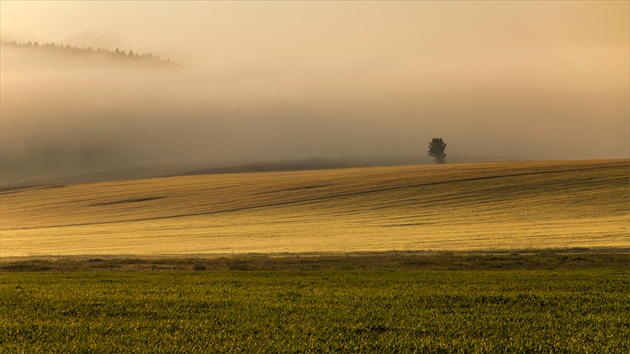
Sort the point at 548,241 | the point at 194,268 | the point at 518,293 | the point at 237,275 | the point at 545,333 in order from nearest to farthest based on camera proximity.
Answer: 1. the point at 545,333
2. the point at 518,293
3. the point at 237,275
4. the point at 194,268
5. the point at 548,241

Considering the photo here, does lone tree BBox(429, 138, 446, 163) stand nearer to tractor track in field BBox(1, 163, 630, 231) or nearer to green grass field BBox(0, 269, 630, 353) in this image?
tractor track in field BBox(1, 163, 630, 231)

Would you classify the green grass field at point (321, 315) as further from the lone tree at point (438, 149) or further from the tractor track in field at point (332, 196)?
the lone tree at point (438, 149)

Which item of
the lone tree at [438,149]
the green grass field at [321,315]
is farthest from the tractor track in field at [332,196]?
the lone tree at [438,149]

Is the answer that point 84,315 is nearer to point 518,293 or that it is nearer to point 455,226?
point 518,293

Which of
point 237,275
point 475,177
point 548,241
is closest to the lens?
point 237,275

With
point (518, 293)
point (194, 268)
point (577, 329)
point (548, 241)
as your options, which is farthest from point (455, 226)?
point (577, 329)

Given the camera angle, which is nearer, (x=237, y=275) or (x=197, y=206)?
(x=237, y=275)

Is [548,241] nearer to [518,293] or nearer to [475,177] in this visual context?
[518,293]

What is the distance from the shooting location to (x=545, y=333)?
41.5 feet

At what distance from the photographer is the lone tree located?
531 feet

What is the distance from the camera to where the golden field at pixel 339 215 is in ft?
125

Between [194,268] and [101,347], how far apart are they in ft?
58.2

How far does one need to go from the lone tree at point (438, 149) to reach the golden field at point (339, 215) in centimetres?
7886

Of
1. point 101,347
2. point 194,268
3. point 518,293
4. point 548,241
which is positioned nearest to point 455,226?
point 548,241
